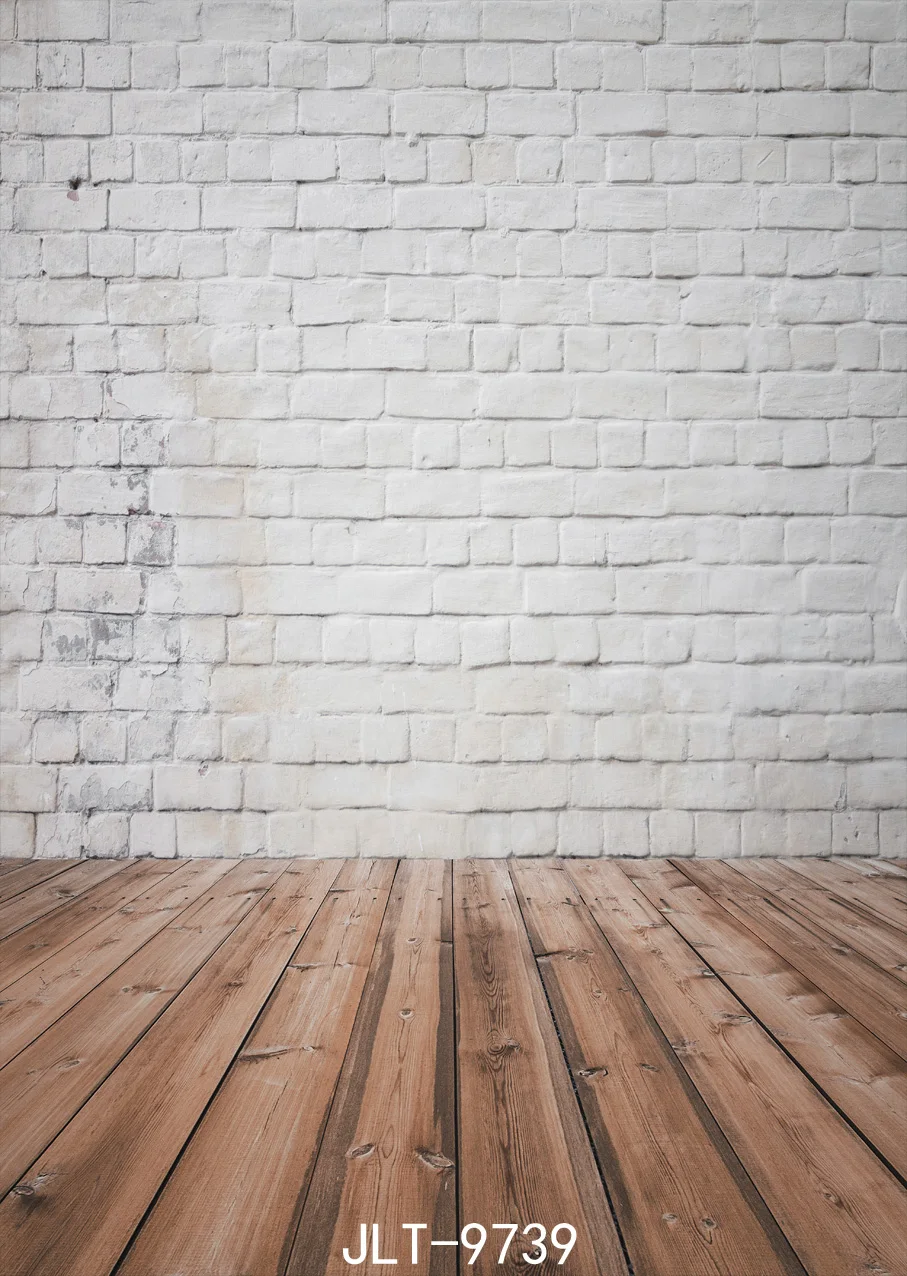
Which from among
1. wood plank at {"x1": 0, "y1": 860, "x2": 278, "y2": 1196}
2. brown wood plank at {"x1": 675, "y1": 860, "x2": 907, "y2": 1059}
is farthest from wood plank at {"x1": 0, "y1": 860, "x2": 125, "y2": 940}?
brown wood plank at {"x1": 675, "y1": 860, "x2": 907, "y2": 1059}

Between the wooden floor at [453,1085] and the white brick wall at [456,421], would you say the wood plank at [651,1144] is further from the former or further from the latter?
the white brick wall at [456,421]

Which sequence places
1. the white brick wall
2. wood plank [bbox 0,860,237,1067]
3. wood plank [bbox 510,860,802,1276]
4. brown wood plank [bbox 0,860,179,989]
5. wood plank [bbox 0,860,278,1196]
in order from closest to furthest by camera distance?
wood plank [bbox 510,860,802,1276] < wood plank [bbox 0,860,278,1196] < wood plank [bbox 0,860,237,1067] < brown wood plank [bbox 0,860,179,989] < the white brick wall

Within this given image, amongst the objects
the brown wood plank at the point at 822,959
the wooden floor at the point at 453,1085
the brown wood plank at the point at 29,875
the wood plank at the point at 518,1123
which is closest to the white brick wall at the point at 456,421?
the brown wood plank at the point at 29,875

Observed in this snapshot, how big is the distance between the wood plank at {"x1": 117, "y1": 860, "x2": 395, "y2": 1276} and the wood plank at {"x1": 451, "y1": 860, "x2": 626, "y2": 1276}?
169mm

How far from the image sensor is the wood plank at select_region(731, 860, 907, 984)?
149 centimetres

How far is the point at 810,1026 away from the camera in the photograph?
118 cm

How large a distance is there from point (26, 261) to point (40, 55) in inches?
23.4

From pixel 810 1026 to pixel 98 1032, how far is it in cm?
103

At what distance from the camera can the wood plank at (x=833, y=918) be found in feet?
4.90

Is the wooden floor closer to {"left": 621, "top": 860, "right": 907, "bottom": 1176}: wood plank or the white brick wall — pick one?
{"left": 621, "top": 860, "right": 907, "bottom": 1176}: wood plank

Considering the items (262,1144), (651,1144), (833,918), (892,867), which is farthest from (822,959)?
(262,1144)

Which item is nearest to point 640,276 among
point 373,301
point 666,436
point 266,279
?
point 666,436

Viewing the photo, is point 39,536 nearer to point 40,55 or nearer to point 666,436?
point 40,55

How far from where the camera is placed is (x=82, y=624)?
2.28 metres
